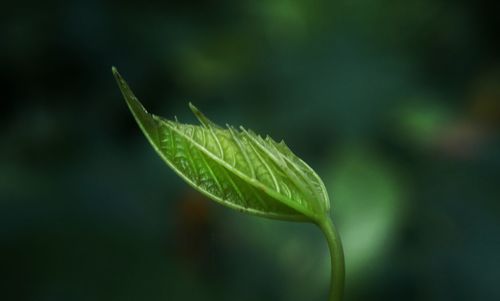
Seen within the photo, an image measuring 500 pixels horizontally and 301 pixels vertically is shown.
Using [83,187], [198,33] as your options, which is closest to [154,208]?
[83,187]

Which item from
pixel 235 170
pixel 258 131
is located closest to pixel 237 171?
pixel 235 170

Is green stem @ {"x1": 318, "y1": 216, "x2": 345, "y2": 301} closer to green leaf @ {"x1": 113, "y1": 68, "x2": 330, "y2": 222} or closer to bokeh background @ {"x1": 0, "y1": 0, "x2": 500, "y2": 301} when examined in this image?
green leaf @ {"x1": 113, "y1": 68, "x2": 330, "y2": 222}

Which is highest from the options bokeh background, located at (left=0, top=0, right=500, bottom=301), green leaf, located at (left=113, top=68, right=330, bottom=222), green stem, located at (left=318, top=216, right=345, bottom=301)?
green leaf, located at (left=113, top=68, right=330, bottom=222)

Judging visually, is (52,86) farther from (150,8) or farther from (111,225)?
(111,225)

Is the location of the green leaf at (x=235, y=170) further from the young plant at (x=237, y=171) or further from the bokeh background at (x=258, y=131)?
the bokeh background at (x=258, y=131)

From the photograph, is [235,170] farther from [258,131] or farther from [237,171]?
[258,131]

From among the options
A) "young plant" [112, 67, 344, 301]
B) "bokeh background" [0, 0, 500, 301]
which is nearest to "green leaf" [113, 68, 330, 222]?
"young plant" [112, 67, 344, 301]

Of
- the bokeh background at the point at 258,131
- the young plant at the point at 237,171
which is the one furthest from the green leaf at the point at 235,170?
the bokeh background at the point at 258,131
